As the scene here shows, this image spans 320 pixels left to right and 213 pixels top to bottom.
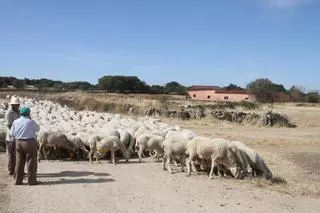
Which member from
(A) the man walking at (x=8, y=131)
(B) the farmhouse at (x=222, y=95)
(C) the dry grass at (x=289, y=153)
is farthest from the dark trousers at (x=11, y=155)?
(B) the farmhouse at (x=222, y=95)

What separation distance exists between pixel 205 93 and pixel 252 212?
7127 cm

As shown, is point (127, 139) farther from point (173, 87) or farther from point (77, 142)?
point (173, 87)

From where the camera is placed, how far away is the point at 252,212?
9.24 m

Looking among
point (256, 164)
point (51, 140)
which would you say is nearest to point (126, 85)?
point (51, 140)

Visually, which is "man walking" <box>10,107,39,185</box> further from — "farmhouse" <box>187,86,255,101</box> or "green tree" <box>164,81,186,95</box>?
"green tree" <box>164,81,186,95</box>

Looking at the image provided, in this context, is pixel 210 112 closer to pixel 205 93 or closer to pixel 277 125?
pixel 277 125

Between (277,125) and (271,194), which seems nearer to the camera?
(271,194)

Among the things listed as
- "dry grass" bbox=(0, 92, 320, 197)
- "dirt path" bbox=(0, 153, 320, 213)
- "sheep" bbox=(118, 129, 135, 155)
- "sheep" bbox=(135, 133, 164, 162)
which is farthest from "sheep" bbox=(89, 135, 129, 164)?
"dry grass" bbox=(0, 92, 320, 197)

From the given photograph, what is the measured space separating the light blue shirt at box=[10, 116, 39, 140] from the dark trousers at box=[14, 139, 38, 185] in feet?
0.39

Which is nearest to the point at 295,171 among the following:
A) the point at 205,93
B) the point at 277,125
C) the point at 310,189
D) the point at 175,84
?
the point at 310,189

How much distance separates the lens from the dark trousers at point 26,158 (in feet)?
36.0

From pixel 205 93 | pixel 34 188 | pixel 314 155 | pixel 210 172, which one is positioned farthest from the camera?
pixel 205 93

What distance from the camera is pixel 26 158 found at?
36.5 feet

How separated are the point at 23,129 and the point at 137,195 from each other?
3.12 m
